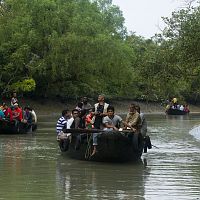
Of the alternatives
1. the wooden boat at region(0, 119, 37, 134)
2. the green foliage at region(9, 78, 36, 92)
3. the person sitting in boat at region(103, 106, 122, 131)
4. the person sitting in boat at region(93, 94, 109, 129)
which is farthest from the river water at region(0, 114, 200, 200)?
the green foliage at region(9, 78, 36, 92)

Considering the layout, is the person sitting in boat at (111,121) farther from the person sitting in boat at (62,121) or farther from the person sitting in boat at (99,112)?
the person sitting in boat at (62,121)

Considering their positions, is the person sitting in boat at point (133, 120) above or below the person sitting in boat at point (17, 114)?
above

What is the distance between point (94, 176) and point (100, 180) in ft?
1.95

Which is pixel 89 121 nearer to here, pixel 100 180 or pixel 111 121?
pixel 111 121

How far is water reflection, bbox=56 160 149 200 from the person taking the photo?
9961mm

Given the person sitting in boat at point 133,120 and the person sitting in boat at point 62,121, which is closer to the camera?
the person sitting in boat at point 133,120

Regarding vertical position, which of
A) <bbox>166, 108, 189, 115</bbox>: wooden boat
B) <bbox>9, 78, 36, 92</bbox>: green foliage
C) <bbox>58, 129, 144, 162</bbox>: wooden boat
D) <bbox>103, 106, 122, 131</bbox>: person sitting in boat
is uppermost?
<bbox>9, 78, 36, 92</bbox>: green foliage

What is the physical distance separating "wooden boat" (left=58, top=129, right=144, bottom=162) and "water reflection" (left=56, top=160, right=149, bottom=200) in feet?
0.87

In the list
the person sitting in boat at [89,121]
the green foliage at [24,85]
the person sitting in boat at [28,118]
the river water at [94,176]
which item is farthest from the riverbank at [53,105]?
the person sitting in boat at [89,121]

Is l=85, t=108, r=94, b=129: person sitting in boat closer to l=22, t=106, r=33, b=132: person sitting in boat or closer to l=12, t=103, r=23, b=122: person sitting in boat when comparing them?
l=12, t=103, r=23, b=122: person sitting in boat

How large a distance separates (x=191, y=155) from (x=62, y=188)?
778cm

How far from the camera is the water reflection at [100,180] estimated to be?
32.7 feet

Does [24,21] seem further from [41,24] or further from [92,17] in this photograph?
[92,17]

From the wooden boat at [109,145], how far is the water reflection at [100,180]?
0.87ft
